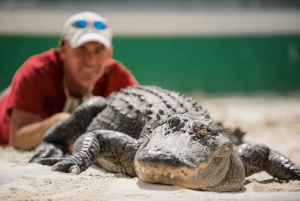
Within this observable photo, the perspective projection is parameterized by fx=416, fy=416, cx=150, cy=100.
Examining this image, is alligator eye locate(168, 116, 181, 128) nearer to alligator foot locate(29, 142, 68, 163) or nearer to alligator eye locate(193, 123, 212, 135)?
alligator eye locate(193, 123, 212, 135)

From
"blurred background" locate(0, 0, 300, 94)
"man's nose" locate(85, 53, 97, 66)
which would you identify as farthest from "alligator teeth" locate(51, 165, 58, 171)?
"blurred background" locate(0, 0, 300, 94)

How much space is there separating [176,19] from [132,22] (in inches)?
44.5

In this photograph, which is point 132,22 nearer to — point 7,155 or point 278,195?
point 7,155

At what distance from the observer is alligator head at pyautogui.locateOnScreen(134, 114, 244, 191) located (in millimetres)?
2209

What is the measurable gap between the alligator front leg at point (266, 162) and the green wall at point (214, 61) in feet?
23.5

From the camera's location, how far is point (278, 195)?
2180mm

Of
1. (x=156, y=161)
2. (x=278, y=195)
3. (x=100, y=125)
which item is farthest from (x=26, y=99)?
(x=278, y=195)

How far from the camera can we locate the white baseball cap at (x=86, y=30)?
4547mm

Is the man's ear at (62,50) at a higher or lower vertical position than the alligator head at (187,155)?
higher

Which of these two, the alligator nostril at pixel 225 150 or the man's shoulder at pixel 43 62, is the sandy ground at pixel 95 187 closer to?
the alligator nostril at pixel 225 150

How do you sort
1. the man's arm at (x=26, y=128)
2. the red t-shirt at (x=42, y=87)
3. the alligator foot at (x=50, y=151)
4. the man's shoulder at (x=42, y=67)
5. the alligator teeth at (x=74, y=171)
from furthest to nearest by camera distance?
1. the man's shoulder at (x=42, y=67)
2. the red t-shirt at (x=42, y=87)
3. the man's arm at (x=26, y=128)
4. the alligator foot at (x=50, y=151)
5. the alligator teeth at (x=74, y=171)

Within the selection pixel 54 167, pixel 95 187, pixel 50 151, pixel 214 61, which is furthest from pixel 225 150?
pixel 214 61

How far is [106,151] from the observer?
3.14 meters

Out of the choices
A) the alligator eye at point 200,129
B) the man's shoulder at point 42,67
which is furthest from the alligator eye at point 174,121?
the man's shoulder at point 42,67
